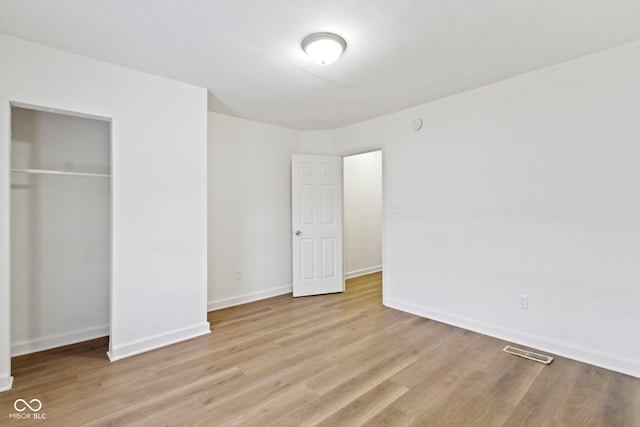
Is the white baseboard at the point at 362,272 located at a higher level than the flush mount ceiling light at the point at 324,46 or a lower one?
lower

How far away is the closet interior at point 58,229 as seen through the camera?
2.65 m

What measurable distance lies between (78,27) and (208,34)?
2.81ft

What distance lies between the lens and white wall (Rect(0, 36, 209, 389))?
221 cm

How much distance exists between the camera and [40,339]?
9.02ft

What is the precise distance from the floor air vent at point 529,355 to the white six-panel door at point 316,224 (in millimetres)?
2347

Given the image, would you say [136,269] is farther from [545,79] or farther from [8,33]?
[545,79]

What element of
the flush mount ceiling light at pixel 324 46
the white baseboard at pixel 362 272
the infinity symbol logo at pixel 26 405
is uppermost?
the flush mount ceiling light at pixel 324 46

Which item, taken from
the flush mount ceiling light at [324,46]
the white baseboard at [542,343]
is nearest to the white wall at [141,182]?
the flush mount ceiling light at [324,46]

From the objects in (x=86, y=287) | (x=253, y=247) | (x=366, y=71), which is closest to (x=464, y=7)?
(x=366, y=71)

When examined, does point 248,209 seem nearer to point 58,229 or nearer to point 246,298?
point 246,298

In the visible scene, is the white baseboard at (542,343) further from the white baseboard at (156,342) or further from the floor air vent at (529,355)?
the white baseboard at (156,342)

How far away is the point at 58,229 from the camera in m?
2.85

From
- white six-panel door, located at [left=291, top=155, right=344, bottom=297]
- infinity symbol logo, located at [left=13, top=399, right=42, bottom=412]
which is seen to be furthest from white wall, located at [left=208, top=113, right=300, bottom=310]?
infinity symbol logo, located at [left=13, top=399, right=42, bottom=412]

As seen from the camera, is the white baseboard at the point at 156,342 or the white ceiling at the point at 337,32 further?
the white baseboard at the point at 156,342
